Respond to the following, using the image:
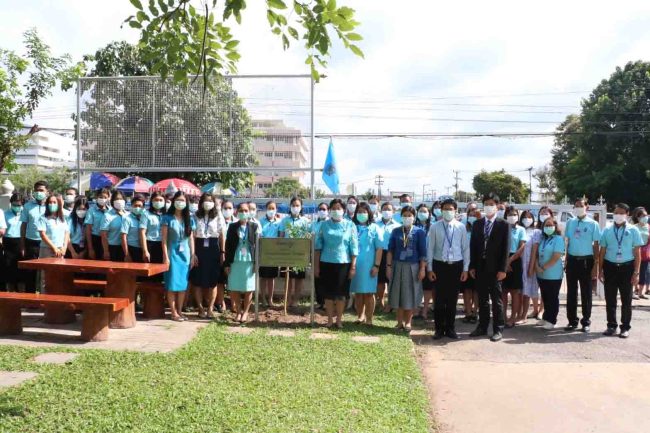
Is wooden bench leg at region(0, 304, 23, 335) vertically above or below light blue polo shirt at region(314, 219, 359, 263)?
below

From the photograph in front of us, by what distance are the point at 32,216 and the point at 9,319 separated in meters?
2.15

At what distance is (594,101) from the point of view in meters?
35.8

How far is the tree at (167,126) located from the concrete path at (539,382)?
533cm

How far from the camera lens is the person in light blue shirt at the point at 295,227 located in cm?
907

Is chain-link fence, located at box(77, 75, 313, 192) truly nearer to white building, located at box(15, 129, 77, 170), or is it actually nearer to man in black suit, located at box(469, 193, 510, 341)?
man in black suit, located at box(469, 193, 510, 341)

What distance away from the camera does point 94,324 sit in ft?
21.5

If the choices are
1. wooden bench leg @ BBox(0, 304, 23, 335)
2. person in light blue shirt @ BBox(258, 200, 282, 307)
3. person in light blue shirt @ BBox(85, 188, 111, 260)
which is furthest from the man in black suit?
wooden bench leg @ BBox(0, 304, 23, 335)

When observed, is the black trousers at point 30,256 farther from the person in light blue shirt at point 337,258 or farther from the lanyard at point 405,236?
the lanyard at point 405,236

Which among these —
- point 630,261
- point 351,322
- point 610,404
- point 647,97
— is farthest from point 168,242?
point 647,97

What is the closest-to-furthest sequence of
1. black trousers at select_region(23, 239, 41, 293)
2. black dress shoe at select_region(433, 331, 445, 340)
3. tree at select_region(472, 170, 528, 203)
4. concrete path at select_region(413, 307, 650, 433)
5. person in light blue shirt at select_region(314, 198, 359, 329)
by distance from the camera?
concrete path at select_region(413, 307, 650, 433) < black dress shoe at select_region(433, 331, 445, 340) < person in light blue shirt at select_region(314, 198, 359, 329) < black trousers at select_region(23, 239, 41, 293) < tree at select_region(472, 170, 528, 203)

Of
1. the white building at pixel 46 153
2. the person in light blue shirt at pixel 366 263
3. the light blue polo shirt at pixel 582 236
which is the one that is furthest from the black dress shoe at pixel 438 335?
the white building at pixel 46 153

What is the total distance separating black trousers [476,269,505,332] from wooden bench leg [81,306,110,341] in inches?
195

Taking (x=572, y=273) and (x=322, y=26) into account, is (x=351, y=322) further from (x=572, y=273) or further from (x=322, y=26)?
(x=322, y=26)

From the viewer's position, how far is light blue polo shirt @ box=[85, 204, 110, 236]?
8.39m
